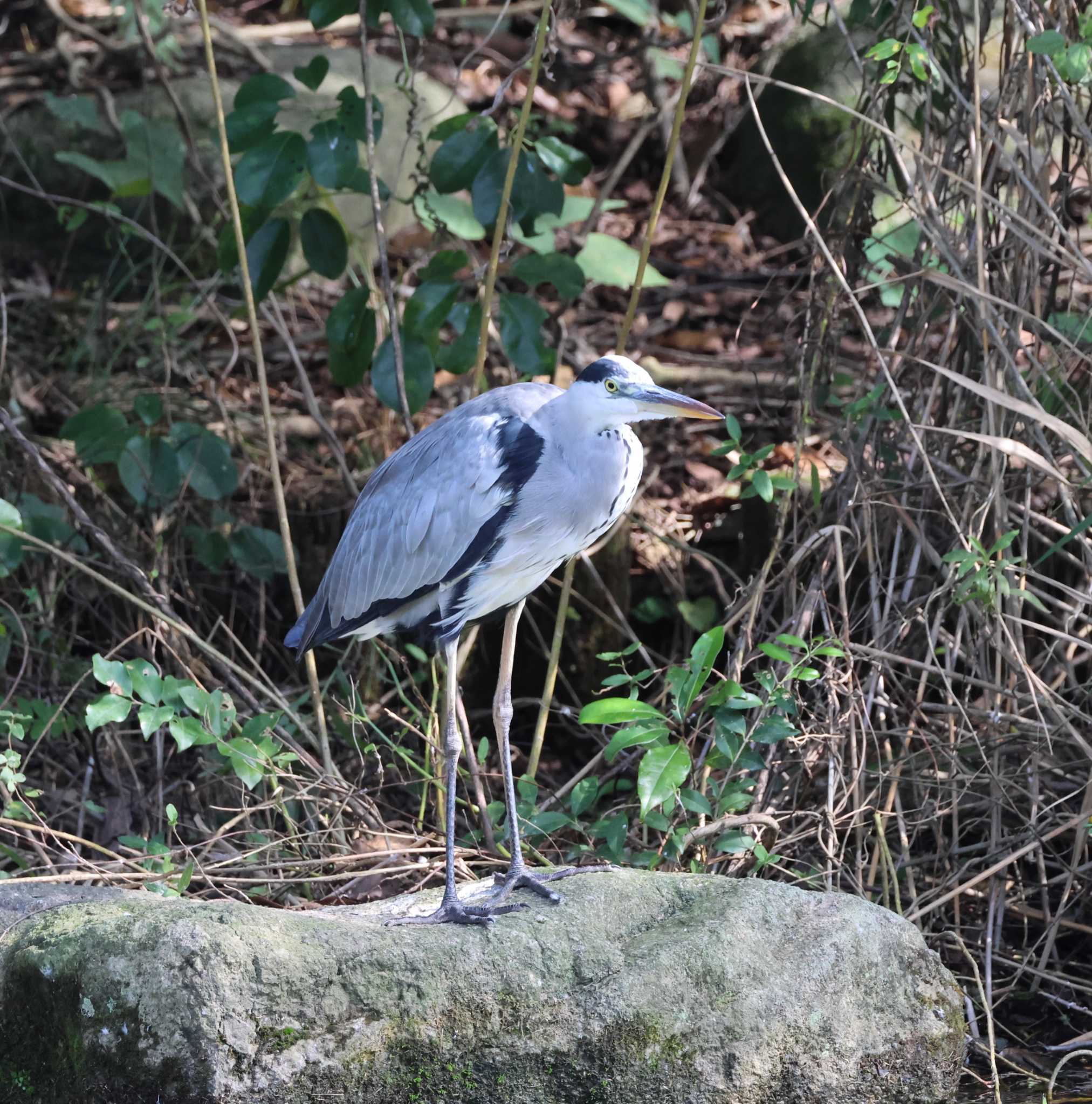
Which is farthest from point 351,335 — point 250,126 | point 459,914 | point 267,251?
point 459,914

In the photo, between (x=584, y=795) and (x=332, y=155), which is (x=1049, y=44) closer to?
(x=332, y=155)

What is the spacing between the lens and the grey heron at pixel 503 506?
3.33m

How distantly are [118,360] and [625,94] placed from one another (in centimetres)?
379

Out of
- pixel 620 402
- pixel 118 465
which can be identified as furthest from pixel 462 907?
pixel 118 465

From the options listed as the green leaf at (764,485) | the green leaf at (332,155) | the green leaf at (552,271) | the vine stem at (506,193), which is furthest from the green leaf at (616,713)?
the green leaf at (332,155)

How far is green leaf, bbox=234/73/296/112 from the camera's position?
4.23 metres

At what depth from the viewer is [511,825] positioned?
3.43 m

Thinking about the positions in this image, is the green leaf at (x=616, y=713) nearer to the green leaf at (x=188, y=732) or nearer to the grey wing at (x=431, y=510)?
the grey wing at (x=431, y=510)

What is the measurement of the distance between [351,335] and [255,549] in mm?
1015

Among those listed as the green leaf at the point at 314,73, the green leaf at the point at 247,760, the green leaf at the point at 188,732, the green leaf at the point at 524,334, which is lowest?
the green leaf at the point at 247,760

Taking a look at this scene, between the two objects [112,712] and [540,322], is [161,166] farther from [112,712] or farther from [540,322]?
[112,712]

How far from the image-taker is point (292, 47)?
7.69m

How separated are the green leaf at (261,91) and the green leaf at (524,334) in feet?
3.10

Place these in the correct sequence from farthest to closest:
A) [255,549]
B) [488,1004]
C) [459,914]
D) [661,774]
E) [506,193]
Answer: [255,549], [506,193], [661,774], [459,914], [488,1004]
